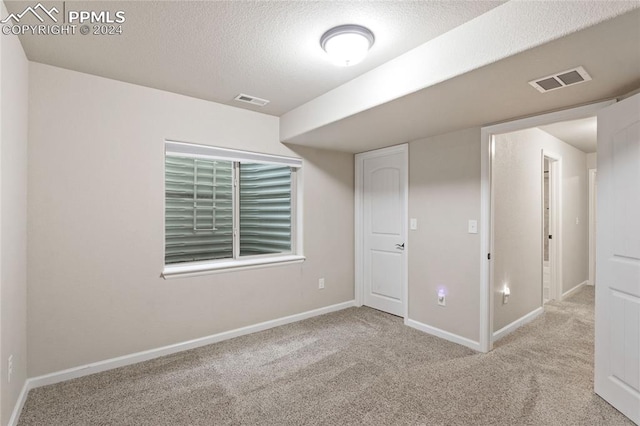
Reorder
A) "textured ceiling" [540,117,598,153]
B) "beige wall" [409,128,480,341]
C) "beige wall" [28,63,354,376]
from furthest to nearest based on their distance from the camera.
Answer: "textured ceiling" [540,117,598,153]
"beige wall" [409,128,480,341]
"beige wall" [28,63,354,376]

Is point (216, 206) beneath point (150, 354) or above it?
above

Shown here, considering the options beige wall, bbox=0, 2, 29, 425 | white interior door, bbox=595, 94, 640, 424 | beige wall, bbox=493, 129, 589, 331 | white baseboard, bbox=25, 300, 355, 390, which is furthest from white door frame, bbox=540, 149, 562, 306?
beige wall, bbox=0, 2, 29, 425

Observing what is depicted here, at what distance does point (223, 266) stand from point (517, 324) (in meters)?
3.13

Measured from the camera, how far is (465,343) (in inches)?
119

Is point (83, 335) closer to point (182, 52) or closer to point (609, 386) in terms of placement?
point (182, 52)

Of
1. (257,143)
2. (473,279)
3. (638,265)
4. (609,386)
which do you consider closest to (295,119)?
(257,143)

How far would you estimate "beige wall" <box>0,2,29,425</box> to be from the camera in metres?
1.70

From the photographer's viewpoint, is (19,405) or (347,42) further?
(19,405)

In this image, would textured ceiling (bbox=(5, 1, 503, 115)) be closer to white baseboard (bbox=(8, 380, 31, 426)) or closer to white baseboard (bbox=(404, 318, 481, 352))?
white baseboard (bbox=(8, 380, 31, 426))

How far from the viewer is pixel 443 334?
3.22 m

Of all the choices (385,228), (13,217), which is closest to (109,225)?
(13,217)

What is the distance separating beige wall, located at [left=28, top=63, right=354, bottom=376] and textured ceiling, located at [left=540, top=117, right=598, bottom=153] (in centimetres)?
346

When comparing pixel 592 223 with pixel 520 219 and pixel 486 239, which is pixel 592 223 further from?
pixel 486 239

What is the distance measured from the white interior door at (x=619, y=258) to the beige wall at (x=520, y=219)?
3.11 ft
